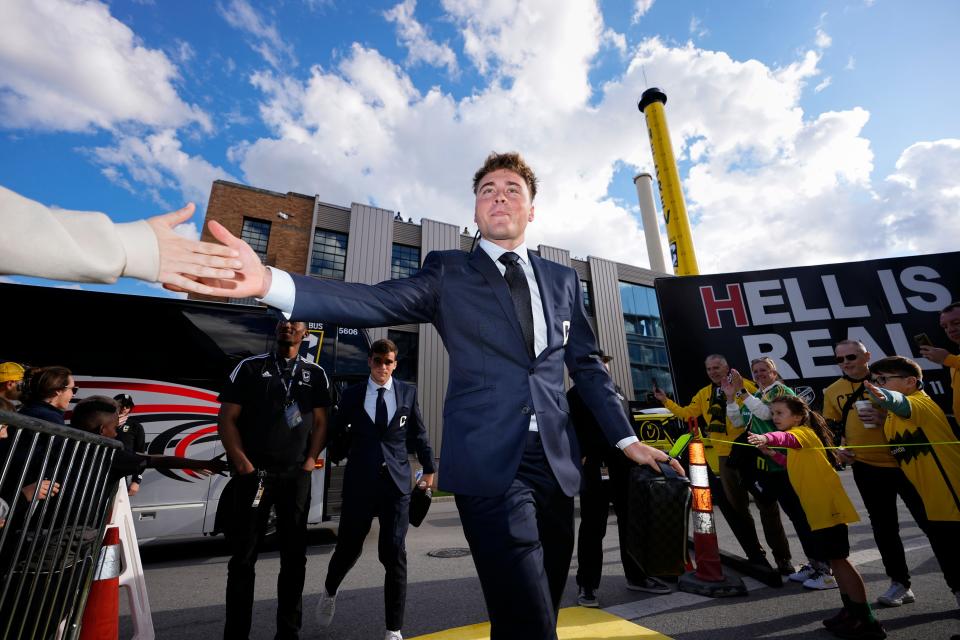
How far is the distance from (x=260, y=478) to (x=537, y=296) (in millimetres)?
2553

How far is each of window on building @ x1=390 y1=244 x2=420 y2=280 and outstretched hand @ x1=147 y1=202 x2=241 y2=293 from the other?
20.1 meters

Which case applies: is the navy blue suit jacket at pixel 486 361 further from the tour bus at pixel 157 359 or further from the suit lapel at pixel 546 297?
the tour bus at pixel 157 359

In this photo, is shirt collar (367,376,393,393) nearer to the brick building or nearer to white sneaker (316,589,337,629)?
white sneaker (316,589,337,629)

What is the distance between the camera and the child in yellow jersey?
3.09m

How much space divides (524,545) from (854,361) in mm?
4770

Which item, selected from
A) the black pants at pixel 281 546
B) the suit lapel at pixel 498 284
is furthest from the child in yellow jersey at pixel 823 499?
the black pants at pixel 281 546

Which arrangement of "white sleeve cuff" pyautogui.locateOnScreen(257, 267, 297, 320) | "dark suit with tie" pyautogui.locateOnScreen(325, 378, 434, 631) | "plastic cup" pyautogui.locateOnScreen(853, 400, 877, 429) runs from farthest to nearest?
"plastic cup" pyautogui.locateOnScreen(853, 400, 877, 429) < "dark suit with tie" pyautogui.locateOnScreen(325, 378, 434, 631) < "white sleeve cuff" pyautogui.locateOnScreen(257, 267, 297, 320)

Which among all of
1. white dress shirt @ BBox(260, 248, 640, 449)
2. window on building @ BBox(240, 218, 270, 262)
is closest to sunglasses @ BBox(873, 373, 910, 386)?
white dress shirt @ BBox(260, 248, 640, 449)

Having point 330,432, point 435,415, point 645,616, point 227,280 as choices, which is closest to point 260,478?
point 330,432

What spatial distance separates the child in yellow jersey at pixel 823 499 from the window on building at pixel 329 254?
1857 cm

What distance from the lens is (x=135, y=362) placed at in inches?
254

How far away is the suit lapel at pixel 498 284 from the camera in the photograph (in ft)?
6.08

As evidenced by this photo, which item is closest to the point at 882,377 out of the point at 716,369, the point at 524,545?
the point at 716,369

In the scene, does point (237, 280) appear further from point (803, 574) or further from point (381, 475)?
point (803, 574)
